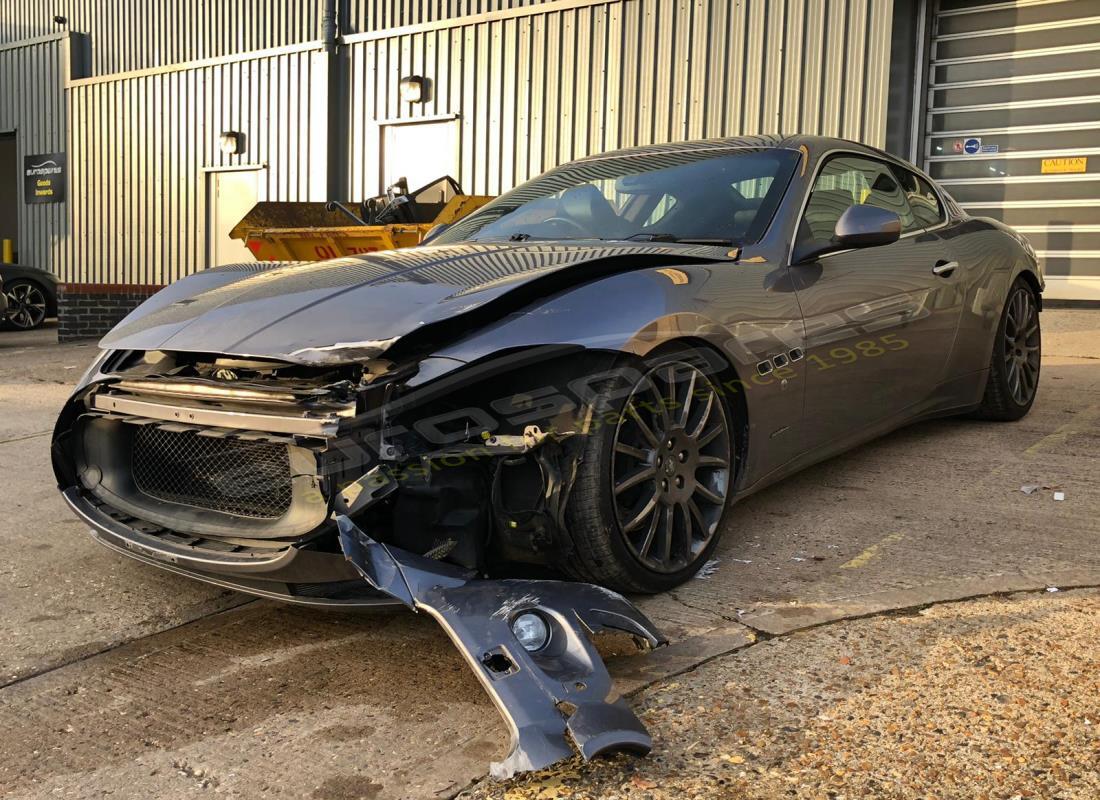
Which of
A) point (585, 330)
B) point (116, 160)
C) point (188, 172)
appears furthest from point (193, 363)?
point (116, 160)

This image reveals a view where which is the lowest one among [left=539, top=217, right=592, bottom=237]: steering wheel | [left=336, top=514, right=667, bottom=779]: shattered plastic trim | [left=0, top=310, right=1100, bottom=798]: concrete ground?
[left=0, top=310, right=1100, bottom=798]: concrete ground

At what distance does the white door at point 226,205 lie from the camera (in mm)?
14047

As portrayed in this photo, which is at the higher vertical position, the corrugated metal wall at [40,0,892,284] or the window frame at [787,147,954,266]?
the corrugated metal wall at [40,0,892,284]

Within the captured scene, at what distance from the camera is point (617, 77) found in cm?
1052

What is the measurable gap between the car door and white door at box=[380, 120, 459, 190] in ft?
26.8

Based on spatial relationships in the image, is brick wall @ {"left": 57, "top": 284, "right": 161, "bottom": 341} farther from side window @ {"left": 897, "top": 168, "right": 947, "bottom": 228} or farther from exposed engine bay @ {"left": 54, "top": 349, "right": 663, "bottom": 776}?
exposed engine bay @ {"left": 54, "top": 349, "right": 663, "bottom": 776}

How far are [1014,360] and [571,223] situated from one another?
103 inches

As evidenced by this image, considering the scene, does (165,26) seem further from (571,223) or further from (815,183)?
(815,183)

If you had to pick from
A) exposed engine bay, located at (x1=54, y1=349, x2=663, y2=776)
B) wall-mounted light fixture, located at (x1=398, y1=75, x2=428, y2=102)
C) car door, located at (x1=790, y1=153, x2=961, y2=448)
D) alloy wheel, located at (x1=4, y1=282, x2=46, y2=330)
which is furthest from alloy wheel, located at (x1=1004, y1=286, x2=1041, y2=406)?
alloy wheel, located at (x1=4, y1=282, x2=46, y2=330)

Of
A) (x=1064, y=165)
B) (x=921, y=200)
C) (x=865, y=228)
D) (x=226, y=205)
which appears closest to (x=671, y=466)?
(x=865, y=228)

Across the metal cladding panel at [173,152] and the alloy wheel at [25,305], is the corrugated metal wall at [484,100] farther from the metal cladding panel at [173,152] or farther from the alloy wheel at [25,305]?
the alloy wheel at [25,305]

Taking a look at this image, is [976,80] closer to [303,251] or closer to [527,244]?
[303,251]

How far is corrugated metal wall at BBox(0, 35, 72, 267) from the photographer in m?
16.4

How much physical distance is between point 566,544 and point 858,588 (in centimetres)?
91
